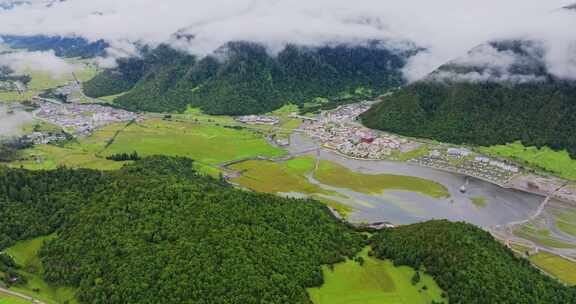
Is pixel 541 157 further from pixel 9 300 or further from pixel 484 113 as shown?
pixel 9 300

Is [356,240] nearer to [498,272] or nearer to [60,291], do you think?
[498,272]

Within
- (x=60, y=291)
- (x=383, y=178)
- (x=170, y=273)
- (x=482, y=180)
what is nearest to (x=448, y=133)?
(x=482, y=180)

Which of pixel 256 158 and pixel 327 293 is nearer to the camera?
pixel 327 293

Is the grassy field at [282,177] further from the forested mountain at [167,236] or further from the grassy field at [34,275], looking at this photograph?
the grassy field at [34,275]

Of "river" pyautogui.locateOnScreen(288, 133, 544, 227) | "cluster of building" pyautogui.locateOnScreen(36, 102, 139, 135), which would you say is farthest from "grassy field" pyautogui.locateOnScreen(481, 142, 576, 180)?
"cluster of building" pyautogui.locateOnScreen(36, 102, 139, 135)

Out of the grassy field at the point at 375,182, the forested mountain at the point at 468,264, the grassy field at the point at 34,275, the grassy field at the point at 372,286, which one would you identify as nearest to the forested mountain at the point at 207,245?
the forested mountain at the point at 468,264

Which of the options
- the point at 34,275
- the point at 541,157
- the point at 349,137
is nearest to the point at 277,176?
the point at 349,137

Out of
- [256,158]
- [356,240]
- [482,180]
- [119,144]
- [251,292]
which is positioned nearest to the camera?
[251,292]
